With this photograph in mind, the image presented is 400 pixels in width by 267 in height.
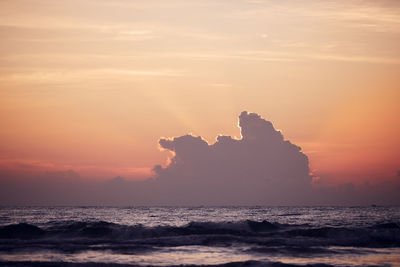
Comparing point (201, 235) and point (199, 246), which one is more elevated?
point (201, 235)

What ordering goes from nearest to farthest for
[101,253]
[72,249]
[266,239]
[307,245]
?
[101,253] < [72,249] < [307,245] < [266,239]

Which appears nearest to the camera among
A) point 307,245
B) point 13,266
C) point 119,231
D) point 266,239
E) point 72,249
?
point 13,266

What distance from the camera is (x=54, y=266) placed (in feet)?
93.7

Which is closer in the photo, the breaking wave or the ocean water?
the ocean water

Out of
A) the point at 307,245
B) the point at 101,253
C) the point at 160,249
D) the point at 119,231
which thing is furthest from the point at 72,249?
the point at 307,245

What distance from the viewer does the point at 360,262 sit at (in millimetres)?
30094

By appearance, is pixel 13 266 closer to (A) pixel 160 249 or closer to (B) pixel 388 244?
(A) pixel 160 249

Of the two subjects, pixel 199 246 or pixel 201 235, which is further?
pixel 201 235

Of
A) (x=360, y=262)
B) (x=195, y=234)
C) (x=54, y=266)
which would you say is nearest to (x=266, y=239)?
(x=195, y=234)

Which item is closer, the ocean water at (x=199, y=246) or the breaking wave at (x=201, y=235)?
the ocean water at (x=199, y=246)

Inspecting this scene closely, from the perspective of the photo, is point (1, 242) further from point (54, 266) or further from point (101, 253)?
point (54, 266)

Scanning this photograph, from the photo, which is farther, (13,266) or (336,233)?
(336,233)

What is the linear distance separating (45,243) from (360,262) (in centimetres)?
2530

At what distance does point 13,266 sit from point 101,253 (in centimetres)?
719
